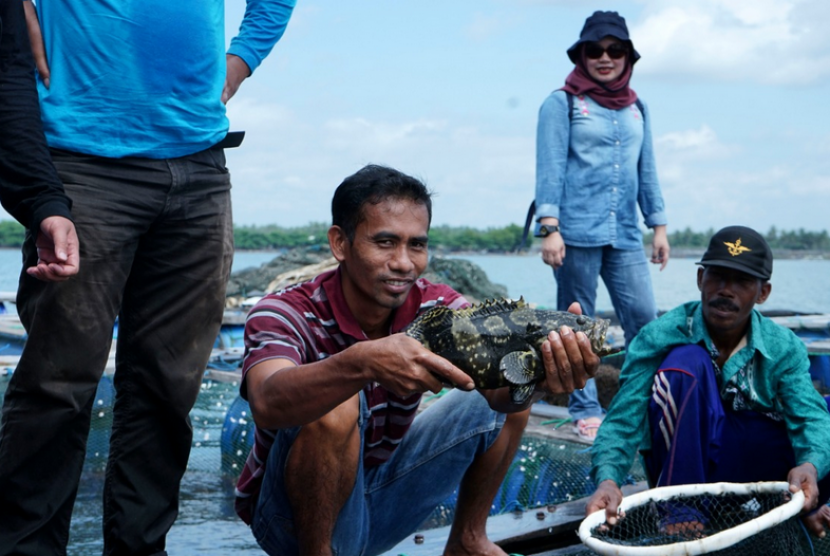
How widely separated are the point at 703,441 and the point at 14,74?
2919 mm

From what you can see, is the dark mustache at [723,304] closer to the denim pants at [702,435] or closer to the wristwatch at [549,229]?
the denim pants at [702,435]

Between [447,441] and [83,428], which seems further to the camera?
[447,441]

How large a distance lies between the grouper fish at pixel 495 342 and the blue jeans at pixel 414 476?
1.30ft

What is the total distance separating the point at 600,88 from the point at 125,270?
12.1ft

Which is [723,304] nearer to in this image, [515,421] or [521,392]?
[515,421]

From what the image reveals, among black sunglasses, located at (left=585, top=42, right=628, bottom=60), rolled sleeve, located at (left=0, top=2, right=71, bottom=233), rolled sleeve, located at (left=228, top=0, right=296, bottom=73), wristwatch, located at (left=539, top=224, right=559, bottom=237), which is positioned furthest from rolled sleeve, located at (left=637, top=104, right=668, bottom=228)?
rolled sleeve, located at (left=0, top=2, right=71, bottom=233)

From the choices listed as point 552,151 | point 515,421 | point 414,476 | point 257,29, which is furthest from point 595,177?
point 414,476

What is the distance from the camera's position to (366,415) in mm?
3061

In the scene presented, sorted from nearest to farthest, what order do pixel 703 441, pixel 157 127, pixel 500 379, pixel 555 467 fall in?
1. pixel 500 379
2. pixel 157 127
3. pixel 703 441
4. pixel 555 467

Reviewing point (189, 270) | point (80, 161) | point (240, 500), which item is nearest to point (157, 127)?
point (80, 161)

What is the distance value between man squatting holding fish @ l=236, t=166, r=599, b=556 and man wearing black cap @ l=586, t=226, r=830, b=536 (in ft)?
2.59

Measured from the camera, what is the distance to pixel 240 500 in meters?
3.23

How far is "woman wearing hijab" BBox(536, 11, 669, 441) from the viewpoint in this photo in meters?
5.73

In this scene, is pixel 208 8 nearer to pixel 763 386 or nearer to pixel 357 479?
pixel 357 479
